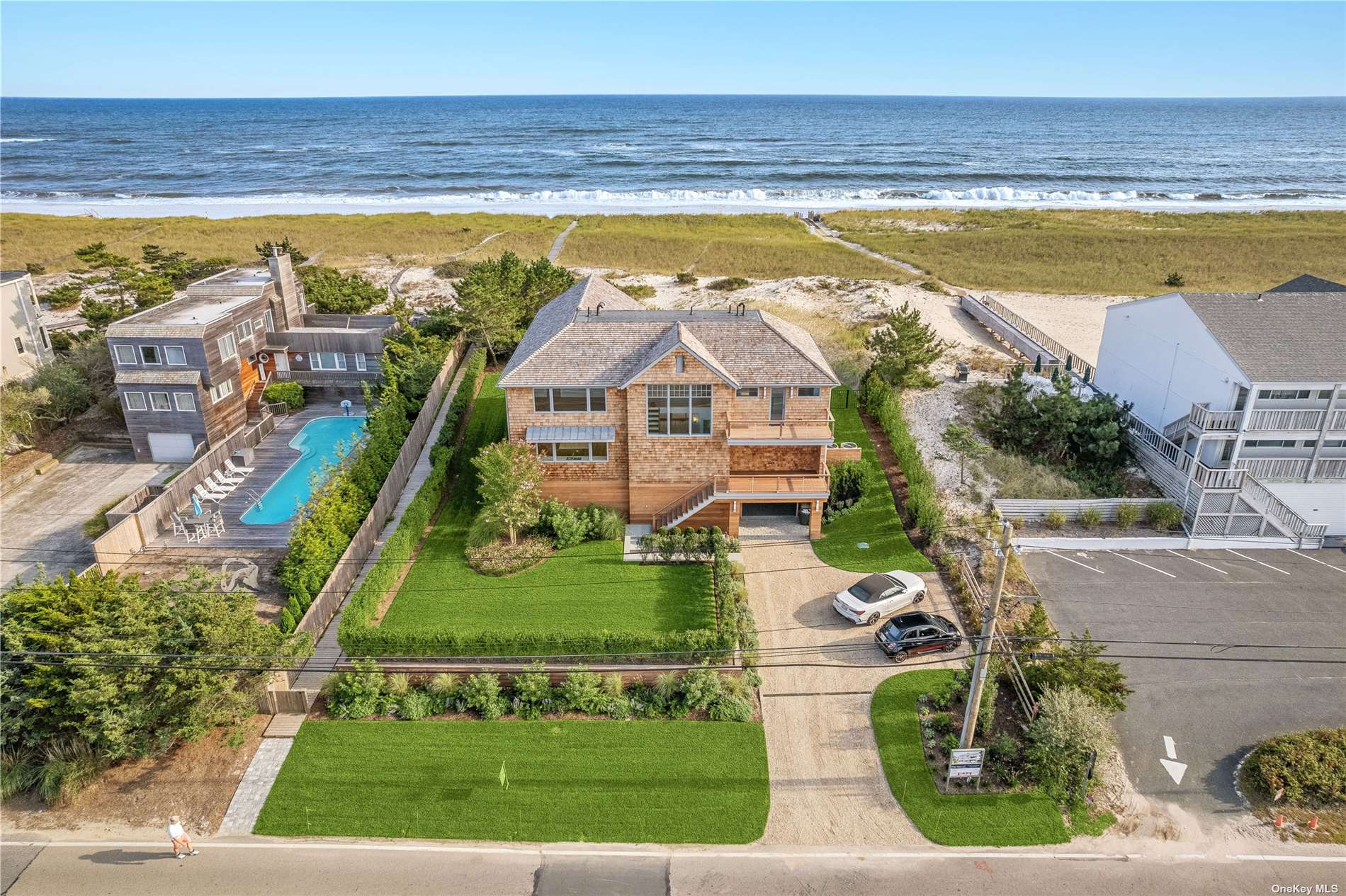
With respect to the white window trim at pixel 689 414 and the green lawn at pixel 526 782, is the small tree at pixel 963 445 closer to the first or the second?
the white window trim at pixel 689 414

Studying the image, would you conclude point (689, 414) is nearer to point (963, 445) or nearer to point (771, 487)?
point (771, 487)

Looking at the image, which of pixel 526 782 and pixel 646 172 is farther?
pixel 646 172

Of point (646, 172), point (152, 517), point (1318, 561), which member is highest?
point (646, 172)

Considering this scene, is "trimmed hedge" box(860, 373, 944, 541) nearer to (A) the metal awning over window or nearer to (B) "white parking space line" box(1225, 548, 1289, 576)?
(B) "white parking space line" box(1225, 548, 1289, 576)

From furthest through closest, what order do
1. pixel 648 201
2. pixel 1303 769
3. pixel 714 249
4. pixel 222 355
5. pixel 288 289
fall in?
1. pixel 648 201
2. pixel 714 249
3. pixel 288 289
4. pixel 222 355
5. pixel 1303 769

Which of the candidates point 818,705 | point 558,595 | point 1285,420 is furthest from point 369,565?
point 1285,420

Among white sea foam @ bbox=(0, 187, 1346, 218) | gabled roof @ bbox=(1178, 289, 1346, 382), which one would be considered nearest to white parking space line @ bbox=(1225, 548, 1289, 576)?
gabled roof @ bbox=(1178, 289, 1346, 382)
